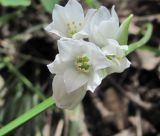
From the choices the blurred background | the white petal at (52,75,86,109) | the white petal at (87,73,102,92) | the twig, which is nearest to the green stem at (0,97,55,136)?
the white petal at (52,75,86,109)

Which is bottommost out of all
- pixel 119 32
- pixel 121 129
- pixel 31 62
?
pixel 121 129

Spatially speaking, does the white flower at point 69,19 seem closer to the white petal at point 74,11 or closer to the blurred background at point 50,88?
the white petal at point 74,11

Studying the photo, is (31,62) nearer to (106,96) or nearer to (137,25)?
(106,96)

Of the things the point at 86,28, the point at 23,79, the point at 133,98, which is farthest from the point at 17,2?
the point at 133,98

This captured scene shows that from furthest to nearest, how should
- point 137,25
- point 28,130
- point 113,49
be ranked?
point 137,25 < point 28,130 < point 113,49

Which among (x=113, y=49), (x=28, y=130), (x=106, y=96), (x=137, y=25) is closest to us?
(x=113, y=49)

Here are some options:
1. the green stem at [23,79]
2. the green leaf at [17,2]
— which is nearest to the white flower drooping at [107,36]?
the green leaf at [17,2]

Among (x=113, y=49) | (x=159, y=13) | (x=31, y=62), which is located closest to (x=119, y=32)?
(x=113, y=49)

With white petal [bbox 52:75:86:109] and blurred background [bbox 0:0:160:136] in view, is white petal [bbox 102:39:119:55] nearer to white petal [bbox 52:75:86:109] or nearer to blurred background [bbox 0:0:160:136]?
white petal [bbox 52:75:86:109]
